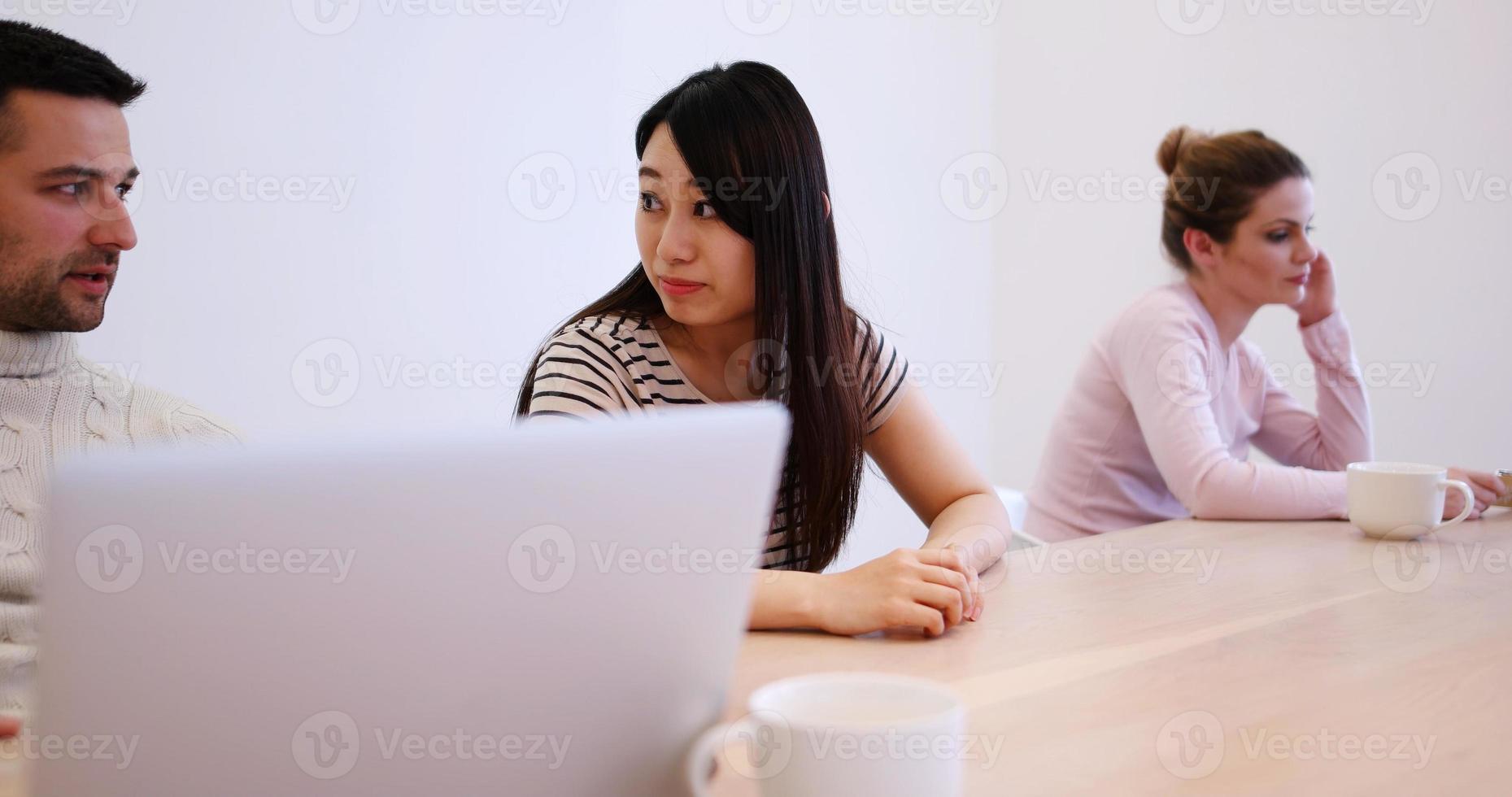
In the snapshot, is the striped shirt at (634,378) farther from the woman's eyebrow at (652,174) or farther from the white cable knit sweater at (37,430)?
the white cable knit sweater at (37,430)

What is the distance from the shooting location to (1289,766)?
744mm

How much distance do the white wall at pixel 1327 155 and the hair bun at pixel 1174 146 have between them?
3.77 feet

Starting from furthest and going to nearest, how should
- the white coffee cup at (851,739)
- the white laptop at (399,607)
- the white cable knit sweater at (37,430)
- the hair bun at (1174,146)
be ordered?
the hair bun at (1174,146), the white cable knit sweater at (37,430), the white coffee cup at (851,739), the white laptop at (399,607)

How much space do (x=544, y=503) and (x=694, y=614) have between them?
0.12 m

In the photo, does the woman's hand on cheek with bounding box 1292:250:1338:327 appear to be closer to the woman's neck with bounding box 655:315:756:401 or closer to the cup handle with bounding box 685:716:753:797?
the woman's neck with bounding box 655:315:756:401

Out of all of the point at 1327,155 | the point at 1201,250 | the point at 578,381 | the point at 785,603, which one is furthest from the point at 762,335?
the point at 1327,155

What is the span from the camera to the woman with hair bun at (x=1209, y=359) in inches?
76.7

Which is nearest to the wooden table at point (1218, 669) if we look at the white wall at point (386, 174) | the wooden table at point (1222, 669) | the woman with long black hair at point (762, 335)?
the wooden table at point (1222, 669)

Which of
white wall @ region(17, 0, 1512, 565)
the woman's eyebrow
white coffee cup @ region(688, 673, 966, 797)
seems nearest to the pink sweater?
the woman's eyebrow

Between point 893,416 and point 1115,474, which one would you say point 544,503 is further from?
point 1115,474

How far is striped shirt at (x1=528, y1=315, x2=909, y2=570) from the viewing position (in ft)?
4.47

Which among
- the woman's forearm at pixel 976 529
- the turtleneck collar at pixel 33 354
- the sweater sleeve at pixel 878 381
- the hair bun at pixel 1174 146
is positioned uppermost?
the hair bun at pixel 1174 146

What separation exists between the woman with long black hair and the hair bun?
0.98 metres

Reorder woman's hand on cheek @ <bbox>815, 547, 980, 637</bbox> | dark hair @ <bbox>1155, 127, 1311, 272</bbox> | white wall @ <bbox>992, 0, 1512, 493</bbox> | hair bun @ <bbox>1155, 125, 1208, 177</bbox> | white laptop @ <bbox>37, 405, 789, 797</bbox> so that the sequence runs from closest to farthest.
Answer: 1. white laptop @ <bbox>37, 405, 789, 797</bbox>
2. woman's hand on cheek @ <bbox>815, 547, 980, 637</bbox>
3. dark hair @ <bbox>1155, 127, 1311, 272</bbox>
4. hair bun @ <bbox>1155, 125, 1208, 177</bbox>
5. white wall @ <bbox>992, 0, 1512, 493</bbox>
